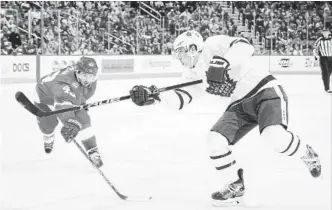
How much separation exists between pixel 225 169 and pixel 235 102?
297 millimetres

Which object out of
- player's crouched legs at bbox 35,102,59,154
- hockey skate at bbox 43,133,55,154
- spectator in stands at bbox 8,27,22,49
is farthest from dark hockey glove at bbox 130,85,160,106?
spectator in stands at bbox 8,27,22,49

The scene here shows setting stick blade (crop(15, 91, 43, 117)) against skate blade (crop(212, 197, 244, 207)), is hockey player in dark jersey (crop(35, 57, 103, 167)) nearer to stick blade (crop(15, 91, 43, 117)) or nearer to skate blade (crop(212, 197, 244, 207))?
stick blade (crop(15, 91, 43, 117))

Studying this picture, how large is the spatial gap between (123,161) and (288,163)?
1.01 meters

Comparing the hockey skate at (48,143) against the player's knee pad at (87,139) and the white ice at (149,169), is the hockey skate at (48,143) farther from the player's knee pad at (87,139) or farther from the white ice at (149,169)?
the player's knee pad at (87,139)

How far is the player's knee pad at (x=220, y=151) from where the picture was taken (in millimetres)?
2402

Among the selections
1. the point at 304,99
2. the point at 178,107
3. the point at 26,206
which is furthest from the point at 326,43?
the point at 26,206

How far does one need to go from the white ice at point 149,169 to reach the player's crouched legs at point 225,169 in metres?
0.06

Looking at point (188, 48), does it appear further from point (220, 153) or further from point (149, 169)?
point (149, 169)

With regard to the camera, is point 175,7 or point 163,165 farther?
point 175,7

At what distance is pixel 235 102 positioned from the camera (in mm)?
2512

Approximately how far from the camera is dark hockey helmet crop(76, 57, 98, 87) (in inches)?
118

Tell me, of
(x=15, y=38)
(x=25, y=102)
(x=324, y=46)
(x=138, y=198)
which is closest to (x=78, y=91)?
(x=25, y=102)

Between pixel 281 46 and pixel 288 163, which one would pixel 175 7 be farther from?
pixel 288 163

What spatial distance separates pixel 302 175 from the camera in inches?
123
